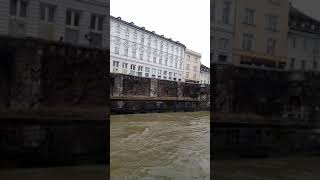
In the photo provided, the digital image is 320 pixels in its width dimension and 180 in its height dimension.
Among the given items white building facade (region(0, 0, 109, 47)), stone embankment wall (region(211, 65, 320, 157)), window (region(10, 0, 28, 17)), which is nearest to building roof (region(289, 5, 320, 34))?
stone embankment wall (region(211, 65, 320, 157))

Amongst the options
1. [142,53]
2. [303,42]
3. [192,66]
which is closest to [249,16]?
[303,42]

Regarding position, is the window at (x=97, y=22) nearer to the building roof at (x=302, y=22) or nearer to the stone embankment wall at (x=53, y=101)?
the stone embankment wall at (x=53, y=101)

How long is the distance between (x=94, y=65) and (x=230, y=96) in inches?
130

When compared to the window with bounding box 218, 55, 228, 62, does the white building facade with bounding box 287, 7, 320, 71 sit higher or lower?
higher

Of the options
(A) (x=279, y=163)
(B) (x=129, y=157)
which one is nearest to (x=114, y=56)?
(B) (x=129, y=157)

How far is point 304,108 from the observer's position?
10.8m

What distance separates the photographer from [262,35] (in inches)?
415

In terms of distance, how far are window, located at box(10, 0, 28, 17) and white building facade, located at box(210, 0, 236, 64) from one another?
4129mm

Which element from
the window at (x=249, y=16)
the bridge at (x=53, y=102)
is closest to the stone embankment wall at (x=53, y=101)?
the bridge at (x=53, y=102)

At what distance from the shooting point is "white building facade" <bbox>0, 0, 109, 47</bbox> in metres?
8.95

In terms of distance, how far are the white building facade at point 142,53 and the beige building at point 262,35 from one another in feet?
121

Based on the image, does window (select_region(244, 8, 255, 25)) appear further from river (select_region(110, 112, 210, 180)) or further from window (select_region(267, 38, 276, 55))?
river (select_region(110, 112, 210, 180))

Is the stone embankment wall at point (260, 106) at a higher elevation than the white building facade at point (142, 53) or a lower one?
lower

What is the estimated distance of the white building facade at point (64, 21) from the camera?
895cm
